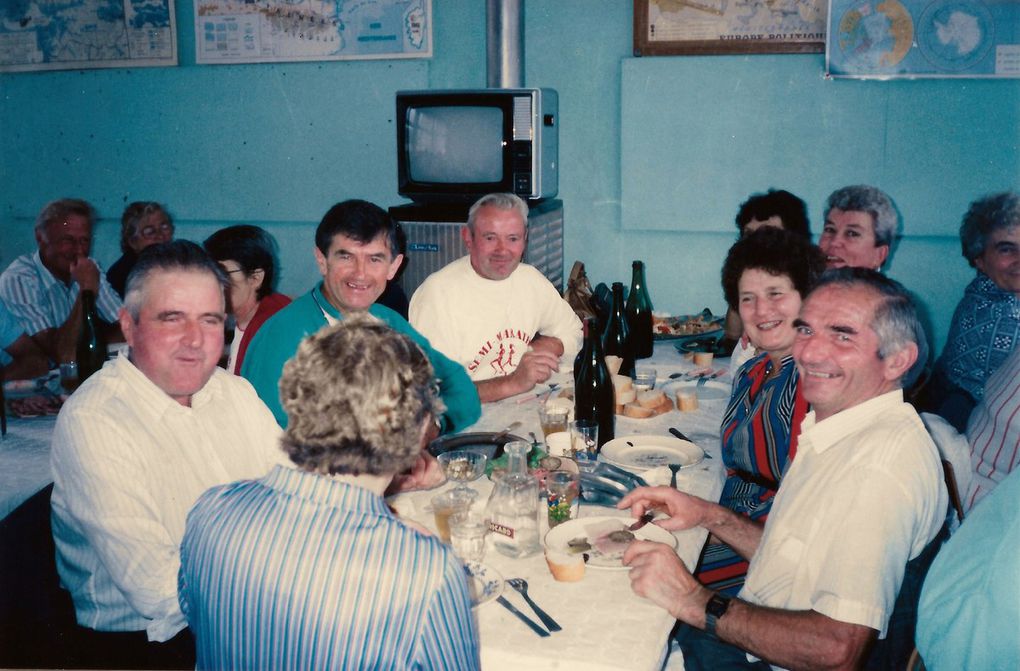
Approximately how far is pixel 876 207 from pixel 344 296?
2.17m

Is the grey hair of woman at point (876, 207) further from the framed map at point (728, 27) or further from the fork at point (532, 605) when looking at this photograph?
the fork at point (532, 605)

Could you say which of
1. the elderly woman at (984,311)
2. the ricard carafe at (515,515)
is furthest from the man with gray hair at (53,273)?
the elderly woman at (984,311)

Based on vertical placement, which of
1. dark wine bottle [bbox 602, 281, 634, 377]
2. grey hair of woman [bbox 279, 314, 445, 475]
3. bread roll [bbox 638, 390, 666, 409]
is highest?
grey hair of woman [bbox 279, 314, 445, 475]

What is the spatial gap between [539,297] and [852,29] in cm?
200

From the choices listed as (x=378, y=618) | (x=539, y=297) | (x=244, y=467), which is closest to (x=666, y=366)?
(x=539, y=297)

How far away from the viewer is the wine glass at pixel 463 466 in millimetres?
1937

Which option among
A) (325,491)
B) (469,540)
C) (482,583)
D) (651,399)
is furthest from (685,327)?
(325,491)

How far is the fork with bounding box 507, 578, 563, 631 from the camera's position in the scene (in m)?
1.34

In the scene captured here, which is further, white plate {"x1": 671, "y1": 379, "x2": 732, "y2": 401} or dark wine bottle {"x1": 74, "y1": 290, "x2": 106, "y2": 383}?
dark wine bottle {"x1": 74, "y1": 290, "x2": 106, "y2": 383}

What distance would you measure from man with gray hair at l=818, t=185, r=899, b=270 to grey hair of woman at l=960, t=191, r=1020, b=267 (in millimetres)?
319

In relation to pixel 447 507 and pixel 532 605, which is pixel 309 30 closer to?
pixel 447 507

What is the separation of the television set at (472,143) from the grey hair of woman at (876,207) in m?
1.28

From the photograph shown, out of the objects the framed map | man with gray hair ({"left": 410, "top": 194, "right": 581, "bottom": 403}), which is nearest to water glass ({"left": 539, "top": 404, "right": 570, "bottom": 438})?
man with gray hair ({"left": 410, "top": 194, "right": 581, "bottom": 403})

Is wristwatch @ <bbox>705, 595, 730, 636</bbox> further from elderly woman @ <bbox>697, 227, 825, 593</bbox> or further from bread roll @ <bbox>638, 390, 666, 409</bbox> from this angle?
bread roll @ <bbox>638, 390, 666, 409</bbox>
